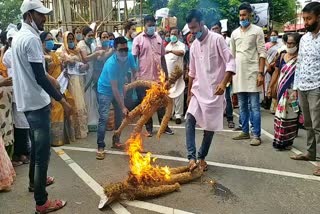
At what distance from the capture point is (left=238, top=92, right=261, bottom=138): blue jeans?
608 centimetres

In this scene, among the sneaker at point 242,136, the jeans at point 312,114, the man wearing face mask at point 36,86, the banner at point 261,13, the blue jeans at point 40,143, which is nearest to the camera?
the man wearing face mask at point 36,86

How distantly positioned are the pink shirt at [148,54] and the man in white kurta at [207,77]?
1825 mm

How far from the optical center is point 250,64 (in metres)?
6.16

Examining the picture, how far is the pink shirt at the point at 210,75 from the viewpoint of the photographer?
461cm

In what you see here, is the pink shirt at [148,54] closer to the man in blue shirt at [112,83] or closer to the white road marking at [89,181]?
the man in blue shirt at [112,83]

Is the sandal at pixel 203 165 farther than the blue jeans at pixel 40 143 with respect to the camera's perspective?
Yes

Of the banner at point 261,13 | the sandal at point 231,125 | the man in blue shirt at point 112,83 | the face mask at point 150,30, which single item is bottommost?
the sandal at point 231,125

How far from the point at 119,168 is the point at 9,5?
48.4 meters

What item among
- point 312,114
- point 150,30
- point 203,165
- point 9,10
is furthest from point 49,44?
point 9,10

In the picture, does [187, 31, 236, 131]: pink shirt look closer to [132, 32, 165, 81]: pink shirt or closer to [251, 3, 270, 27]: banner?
[132, 32, 165, 81]: pink shirt

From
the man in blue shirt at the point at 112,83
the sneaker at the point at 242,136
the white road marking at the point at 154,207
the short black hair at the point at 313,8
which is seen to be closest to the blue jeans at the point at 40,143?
the white road marking at the point at 154,207

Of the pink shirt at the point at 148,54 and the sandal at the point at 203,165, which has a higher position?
the pink shirt at the point at 148,54

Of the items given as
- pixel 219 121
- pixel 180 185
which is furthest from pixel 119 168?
pixel 219 121

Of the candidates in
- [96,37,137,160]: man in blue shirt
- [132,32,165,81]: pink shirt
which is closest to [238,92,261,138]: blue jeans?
[132,32,165,81]: pink shirt
